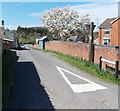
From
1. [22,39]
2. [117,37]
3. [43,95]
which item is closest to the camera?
[43,95]

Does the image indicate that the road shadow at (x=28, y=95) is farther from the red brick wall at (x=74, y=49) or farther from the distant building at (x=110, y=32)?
the distant building at (x=110, y=32)

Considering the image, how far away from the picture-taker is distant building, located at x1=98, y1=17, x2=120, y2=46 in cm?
3355

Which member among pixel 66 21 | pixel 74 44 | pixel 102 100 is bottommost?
pixel 102 100

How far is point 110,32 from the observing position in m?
38.9

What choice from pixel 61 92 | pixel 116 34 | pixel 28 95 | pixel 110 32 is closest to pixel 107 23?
pixel 110 32

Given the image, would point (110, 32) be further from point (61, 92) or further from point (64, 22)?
point (61, 92)

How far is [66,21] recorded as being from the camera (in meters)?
46.8

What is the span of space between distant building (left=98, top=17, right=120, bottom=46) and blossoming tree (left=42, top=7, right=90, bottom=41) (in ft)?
20.0

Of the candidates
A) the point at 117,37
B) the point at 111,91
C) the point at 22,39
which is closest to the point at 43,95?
the point at 111,91

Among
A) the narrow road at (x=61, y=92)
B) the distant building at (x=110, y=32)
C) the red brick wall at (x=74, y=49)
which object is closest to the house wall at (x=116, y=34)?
the distant building at (x=110, y=32)

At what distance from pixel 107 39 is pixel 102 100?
3450cm

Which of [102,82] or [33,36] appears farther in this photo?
[33,36]

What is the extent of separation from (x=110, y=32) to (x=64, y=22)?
11.9 m

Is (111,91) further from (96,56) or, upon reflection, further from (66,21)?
(66,21)
